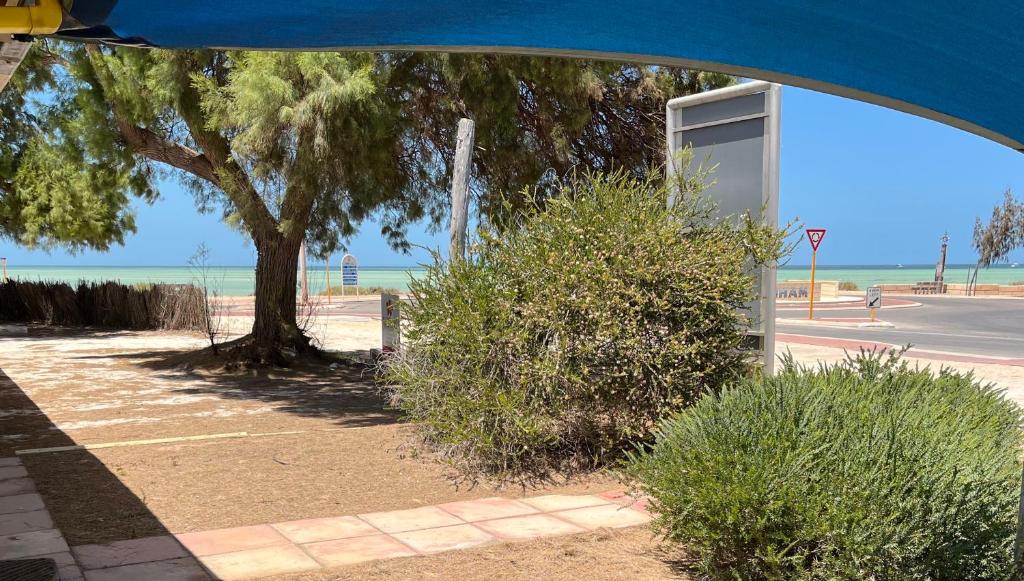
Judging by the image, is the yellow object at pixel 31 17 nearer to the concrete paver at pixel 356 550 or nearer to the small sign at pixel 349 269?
the concrete paver at pixel 356 550

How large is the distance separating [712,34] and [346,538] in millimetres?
3550

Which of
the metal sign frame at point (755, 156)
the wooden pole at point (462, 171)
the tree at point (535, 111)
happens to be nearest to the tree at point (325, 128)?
the tree at point (535, 111)

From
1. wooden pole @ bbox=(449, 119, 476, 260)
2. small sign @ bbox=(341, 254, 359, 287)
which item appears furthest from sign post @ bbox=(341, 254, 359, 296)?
wooden pole @ bbox=(449, 119, 476, 260)

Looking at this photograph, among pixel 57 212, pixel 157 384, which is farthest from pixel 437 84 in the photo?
pixel 57 212

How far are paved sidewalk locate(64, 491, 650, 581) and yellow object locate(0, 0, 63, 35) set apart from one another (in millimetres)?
2679

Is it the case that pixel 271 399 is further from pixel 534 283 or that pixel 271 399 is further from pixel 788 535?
pixel 788 535

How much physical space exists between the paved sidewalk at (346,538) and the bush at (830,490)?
1009 millimetres

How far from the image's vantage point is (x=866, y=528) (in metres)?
3.50

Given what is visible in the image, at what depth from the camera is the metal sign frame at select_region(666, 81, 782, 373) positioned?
7.04m

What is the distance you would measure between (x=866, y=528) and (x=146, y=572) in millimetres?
3341

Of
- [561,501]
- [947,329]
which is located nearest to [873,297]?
[947,329]

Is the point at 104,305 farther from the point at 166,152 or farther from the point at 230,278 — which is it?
the point at 230,278

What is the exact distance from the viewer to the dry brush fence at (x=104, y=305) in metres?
21.9

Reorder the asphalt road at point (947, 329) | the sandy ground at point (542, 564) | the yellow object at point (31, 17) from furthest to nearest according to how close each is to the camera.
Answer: the asphalt road at point (947, 329) → the sandy ground at point (542, 564) → the yellow object at point (31, 17)
